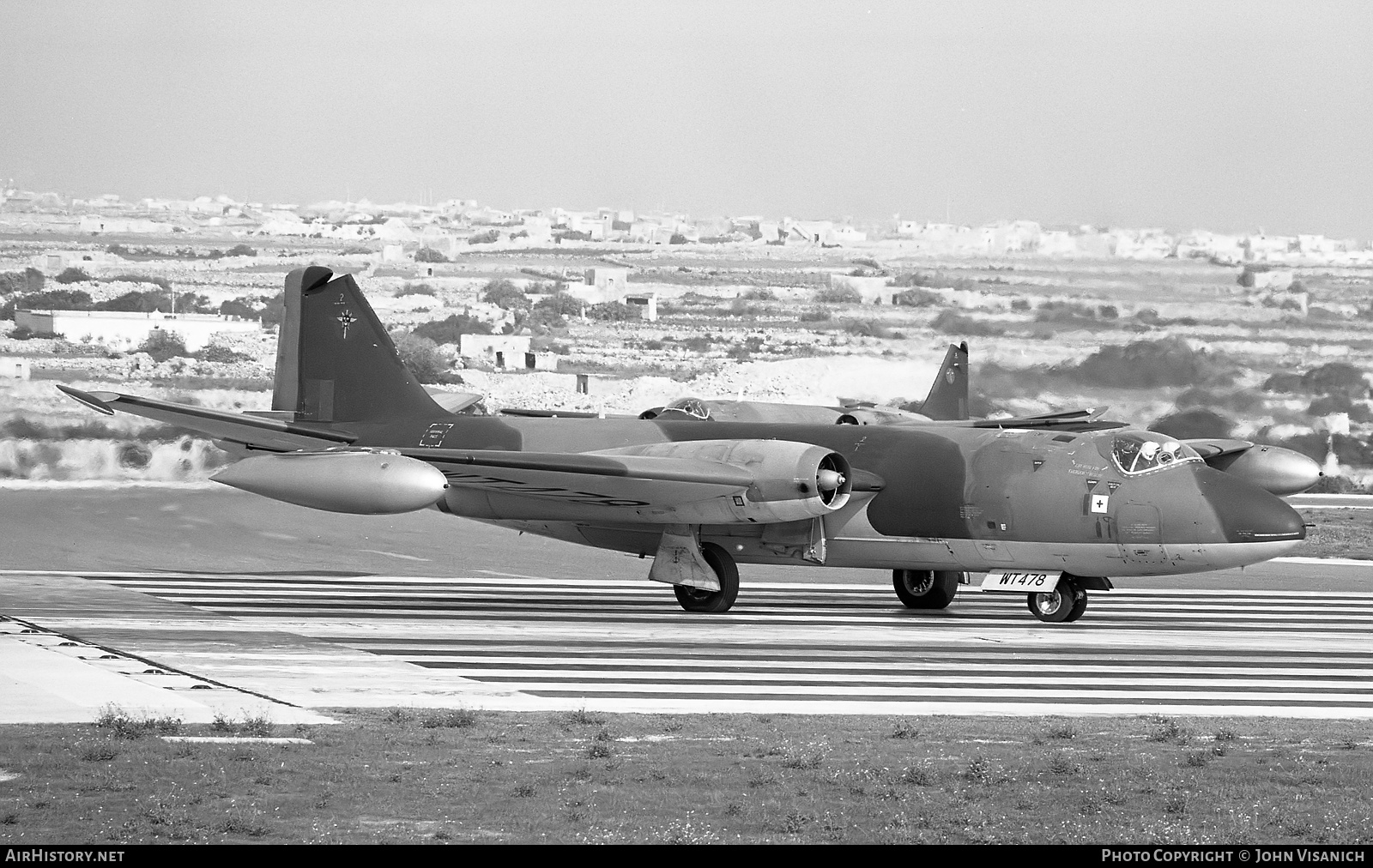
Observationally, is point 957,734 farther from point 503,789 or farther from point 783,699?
point 503,789

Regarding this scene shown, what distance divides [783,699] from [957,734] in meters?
2.54

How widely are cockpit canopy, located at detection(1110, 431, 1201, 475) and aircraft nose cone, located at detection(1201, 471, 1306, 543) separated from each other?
635mm

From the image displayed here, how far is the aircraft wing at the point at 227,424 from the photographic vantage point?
84.4 feet

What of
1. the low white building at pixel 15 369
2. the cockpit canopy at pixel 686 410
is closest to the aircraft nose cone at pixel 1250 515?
the cockpit canopy at pixel 686 410

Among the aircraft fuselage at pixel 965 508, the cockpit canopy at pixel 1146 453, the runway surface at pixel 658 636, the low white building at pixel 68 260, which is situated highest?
the low white building at pixel 68 260

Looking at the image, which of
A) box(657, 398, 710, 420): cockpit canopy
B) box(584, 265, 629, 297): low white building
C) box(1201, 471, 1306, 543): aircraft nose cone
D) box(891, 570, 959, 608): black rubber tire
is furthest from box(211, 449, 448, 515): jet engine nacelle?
box(584, 265, 629, 297): low white building

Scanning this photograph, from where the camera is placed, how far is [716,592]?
23.9 m

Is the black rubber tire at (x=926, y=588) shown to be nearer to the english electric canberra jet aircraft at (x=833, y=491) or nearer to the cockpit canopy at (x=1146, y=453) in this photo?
the english electric canberra jet aircraft at (x=833, y=491)

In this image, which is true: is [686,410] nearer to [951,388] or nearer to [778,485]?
[951,388]

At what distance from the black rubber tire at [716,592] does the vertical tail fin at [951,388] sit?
74.4ft

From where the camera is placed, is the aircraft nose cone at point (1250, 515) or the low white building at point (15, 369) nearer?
the aircraft nose cone at point (1250, 515)

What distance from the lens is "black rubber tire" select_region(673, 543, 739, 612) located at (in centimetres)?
2389

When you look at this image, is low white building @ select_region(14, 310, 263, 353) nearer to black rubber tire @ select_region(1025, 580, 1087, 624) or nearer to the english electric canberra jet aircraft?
the english electric canberra jet aircraft

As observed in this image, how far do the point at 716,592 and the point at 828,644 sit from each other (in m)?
3.92
